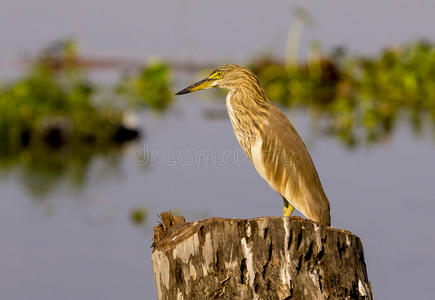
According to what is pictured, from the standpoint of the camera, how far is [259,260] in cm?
437

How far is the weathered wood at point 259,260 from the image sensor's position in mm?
4367

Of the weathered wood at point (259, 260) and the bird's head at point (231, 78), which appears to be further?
the bird's head at point (231, 78)

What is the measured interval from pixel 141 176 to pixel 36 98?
3.07 metres

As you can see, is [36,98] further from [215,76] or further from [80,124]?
[215,76]

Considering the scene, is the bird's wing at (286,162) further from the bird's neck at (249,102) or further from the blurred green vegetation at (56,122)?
the blurred green vegetation at (56,122)

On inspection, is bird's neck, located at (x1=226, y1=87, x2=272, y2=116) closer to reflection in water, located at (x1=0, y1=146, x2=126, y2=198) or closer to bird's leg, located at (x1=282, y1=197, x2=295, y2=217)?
bird's leg, located at (x1=282, y1=197, x2=295, y2=217)

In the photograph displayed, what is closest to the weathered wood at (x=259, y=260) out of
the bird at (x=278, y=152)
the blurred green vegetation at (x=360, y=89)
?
the bird at (x=278, y=152)

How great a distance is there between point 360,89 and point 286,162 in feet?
68.3

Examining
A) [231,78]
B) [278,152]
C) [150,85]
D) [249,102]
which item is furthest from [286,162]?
[150,85]

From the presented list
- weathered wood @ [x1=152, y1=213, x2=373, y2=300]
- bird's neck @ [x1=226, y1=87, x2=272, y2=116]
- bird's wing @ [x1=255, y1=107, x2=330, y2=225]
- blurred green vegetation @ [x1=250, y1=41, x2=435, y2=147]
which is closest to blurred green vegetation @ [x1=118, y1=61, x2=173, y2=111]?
blurred green vegetation @ [x1=250, y1=41, x2=435, y2=147]

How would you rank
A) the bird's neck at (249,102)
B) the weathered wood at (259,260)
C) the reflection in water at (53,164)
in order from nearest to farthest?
1. the weathered wood at (259,260)
2. the bird's neck at (249,102)
3. the reflection in water at (53,164)

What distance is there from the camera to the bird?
6227 millimetres

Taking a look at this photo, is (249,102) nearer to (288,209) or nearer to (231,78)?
(231,78)

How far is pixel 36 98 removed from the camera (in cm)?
1766
